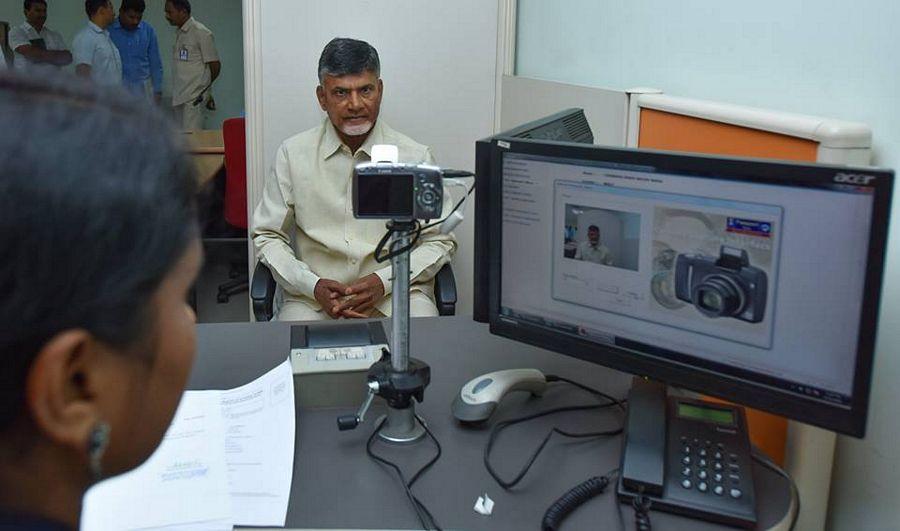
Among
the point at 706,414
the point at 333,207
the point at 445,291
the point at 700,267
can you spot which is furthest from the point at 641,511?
the point at 333,207

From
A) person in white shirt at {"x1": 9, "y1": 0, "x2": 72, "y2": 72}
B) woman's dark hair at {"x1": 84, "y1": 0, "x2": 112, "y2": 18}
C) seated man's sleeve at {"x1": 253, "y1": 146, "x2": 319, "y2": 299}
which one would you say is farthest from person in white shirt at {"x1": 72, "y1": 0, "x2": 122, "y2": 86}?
seated man's sleeve at {"x1": 253, "y1": 146, "x2": 319, "y2": 299}

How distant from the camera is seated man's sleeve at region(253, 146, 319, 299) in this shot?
2266 mm

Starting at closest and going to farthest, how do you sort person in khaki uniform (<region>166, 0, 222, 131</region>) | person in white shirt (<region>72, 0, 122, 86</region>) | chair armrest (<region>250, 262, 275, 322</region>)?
1. chair armrest (<region>250, 262, 275, 322</region>)
2. person in white shirt (<region>72, 0, 122, 86</region>)
3. person in khaki uniform (<region>166, 0, 222, 131</region>)

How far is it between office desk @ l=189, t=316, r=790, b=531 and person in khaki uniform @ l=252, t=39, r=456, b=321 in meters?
0.81

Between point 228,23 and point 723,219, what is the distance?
6.97 metres

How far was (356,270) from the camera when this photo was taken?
238cm

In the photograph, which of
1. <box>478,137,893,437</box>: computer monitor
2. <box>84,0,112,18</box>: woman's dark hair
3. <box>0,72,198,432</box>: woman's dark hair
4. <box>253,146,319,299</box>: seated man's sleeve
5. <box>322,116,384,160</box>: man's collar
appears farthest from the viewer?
<box>84,0,112,18</box>: woman's dark hair

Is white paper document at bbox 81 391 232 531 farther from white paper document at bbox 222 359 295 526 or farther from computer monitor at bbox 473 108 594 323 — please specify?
computer monitor at bbox 473 108 594 323

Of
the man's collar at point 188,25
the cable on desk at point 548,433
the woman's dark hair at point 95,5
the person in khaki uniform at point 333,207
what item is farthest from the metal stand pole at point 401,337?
the man's collar at point 188,25

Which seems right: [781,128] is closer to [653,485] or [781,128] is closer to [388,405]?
[653,485]

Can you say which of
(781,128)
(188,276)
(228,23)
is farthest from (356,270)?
(228,23)

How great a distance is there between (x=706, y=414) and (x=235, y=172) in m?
2.86

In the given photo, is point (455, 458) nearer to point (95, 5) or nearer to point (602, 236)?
point (602, 236)

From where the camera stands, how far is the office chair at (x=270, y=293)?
2.11 m
